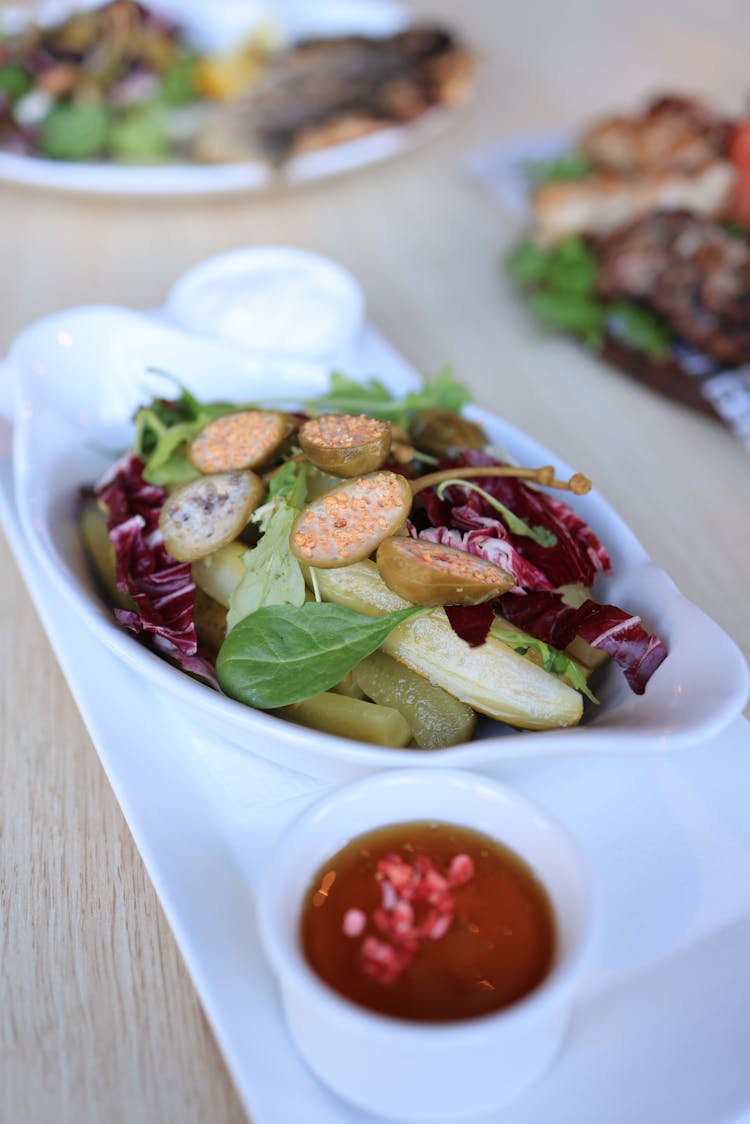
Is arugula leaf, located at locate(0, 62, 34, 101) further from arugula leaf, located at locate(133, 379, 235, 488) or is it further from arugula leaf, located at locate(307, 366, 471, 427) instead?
arugula leaf, located at locate(307, 366, 471, 427)

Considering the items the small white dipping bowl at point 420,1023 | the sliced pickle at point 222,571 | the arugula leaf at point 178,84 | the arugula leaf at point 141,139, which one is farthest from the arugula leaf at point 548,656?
the arugula leaf at point 178,84

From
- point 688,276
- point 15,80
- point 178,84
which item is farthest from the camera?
point 178,84

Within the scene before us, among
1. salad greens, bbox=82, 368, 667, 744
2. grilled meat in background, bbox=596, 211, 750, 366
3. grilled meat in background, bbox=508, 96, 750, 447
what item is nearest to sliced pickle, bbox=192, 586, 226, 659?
salad greens, bbox=82, 368, 667, 744

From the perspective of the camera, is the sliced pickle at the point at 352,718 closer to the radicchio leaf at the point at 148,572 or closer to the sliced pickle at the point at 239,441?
the radicchio leaf at the point at 148,572

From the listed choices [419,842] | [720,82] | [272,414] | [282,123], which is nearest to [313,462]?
[272,414]

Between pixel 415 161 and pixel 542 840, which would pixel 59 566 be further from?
pixel 415 161

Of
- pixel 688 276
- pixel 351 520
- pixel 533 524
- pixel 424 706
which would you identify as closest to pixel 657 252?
pixel 688 276

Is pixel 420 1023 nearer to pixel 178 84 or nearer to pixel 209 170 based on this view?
pixel 209 170
